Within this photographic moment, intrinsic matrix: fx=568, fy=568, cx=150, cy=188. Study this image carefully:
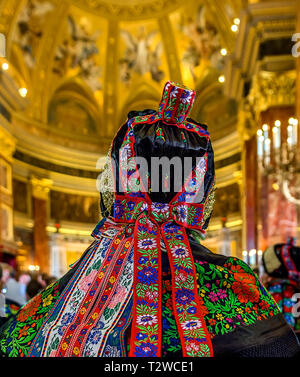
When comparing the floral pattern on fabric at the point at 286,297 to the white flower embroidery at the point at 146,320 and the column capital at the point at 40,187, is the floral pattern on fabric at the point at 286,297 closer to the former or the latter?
the white flower embroidery at the point at 146,320

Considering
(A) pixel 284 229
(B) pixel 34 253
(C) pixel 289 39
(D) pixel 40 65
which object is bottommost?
(B) pixel 34 253

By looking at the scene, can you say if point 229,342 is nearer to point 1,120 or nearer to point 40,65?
point 1,120

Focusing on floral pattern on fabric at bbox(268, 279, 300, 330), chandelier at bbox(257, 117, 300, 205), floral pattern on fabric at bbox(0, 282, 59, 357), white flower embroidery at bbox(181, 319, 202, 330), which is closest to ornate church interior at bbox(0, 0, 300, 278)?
chandelier at bbox(257, 117, 300, 205)

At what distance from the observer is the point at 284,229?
11.6 m

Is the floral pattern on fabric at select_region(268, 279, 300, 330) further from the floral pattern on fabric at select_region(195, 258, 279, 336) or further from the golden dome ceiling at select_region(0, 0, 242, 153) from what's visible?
the golden dome ceiling at select_region(0, 0, 242, 153)

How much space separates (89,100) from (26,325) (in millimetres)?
21329

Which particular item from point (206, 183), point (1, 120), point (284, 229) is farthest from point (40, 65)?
point (206, 183)

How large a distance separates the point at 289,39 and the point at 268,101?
4.70 feet

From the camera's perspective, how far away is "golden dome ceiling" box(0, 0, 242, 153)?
20.7 meters

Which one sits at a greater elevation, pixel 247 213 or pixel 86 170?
pixel 86 170

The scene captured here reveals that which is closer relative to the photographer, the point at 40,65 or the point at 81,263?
the point at 81,263

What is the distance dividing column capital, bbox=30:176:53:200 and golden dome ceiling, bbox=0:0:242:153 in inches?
74.6

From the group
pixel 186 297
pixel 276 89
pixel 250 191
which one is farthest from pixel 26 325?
pixel 250 191

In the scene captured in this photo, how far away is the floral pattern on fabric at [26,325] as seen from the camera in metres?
2.62
